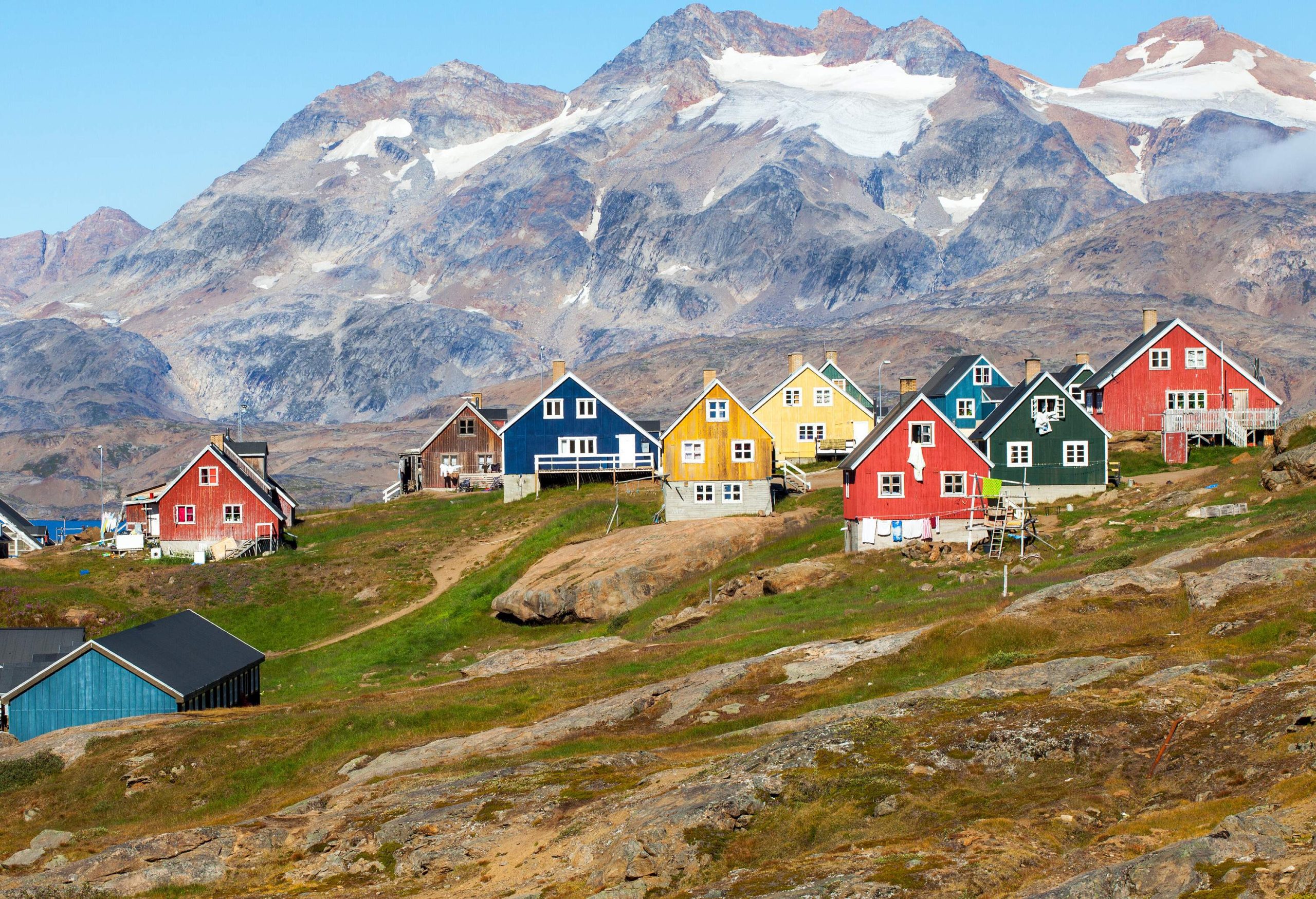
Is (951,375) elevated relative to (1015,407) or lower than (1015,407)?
elevated

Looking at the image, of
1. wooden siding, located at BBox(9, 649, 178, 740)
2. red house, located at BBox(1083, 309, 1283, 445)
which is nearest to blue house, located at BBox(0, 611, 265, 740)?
wooden siding, located at BBox(9, 649, 178, 740)

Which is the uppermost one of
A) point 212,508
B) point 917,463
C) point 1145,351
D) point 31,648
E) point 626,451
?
point 1145,351

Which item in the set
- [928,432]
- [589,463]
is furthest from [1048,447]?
A: [589,463]

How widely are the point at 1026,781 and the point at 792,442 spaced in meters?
68.5

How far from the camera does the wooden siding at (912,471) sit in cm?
6334

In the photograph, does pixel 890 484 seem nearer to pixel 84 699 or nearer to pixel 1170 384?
pixel 1170 384

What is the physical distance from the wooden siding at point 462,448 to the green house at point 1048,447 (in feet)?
141

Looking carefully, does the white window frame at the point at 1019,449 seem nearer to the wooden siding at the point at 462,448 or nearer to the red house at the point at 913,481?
the red house at the point at 913,481

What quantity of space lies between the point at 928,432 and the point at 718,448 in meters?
14.0

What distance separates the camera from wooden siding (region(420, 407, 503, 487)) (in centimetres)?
10175

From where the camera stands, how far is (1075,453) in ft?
224

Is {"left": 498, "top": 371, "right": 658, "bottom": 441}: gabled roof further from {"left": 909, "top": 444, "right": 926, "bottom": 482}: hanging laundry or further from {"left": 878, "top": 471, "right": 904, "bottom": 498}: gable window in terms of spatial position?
{"left": 909, "top": 444, "right": 926, "bottom": 482}: hanging laundry

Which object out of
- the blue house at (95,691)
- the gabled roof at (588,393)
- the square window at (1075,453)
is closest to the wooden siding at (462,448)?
the gabled roof at (588,393)

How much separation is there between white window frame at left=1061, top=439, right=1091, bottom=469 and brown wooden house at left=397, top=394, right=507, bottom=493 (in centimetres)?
4479
